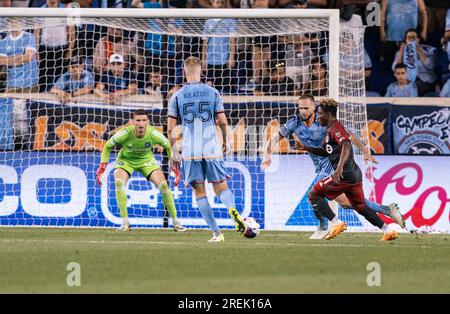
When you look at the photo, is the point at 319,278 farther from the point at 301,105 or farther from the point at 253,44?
the point at 253,44

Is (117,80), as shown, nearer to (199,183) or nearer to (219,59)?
(219,59)

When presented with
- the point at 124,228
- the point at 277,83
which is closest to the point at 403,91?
the point at 277,83

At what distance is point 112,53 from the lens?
21.1 m

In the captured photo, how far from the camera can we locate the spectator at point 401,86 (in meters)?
22.5

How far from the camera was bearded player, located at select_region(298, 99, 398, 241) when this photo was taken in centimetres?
1525

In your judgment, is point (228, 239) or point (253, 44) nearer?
point (228, 239)

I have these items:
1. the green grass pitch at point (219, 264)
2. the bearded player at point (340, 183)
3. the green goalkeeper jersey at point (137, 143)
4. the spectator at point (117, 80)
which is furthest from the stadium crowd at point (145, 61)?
the green grass pitch at point (219, 264)

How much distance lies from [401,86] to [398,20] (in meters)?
1.60

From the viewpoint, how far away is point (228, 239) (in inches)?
617

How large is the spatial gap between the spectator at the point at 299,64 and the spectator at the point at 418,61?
2.57 m

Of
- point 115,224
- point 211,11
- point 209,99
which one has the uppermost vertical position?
point 211,11

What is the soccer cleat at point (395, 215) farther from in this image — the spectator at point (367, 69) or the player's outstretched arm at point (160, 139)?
the spectator at point (367, 69)

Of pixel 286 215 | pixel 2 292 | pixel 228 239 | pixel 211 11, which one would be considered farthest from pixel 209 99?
pixel 2 292

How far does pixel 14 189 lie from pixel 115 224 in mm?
1821
